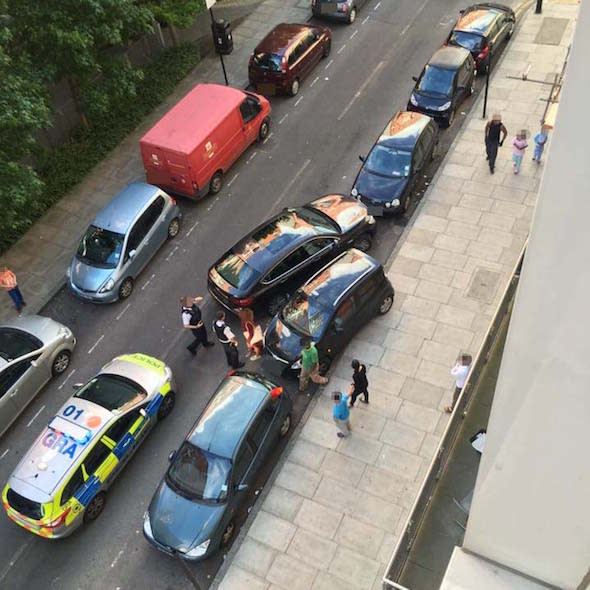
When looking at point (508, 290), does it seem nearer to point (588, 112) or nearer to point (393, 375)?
point (393, 375)

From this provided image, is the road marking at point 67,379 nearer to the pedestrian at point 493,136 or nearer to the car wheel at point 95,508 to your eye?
the car wheel at point 95,508

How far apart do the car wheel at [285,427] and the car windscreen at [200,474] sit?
1.60m

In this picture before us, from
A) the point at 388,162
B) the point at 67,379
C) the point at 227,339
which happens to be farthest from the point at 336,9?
the point at 67,379

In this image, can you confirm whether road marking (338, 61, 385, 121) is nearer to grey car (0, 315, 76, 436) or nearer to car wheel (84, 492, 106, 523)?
grey car (0, 315, 76, 436)

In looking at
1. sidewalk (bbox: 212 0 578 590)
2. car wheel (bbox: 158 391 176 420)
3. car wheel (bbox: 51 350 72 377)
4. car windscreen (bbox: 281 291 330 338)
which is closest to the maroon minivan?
sidewalk (bbox: 212 0 578 590)

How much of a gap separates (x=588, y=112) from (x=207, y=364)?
39.4ft

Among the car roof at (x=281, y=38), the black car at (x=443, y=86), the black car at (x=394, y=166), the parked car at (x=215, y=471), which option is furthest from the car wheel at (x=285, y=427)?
the car roof at (x=281, y=38)

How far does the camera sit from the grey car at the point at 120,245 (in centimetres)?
1594

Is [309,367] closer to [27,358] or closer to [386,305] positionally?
[386,305]

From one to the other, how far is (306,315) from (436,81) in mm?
9777

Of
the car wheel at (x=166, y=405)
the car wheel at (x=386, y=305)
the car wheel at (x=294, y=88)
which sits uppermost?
the car wheel at (x=294, y=88)

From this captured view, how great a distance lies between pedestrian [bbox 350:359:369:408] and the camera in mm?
12285

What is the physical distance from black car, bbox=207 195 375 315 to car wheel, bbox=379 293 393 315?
1.78 meters

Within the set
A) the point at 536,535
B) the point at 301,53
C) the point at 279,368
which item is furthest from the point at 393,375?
the point at 301,53
